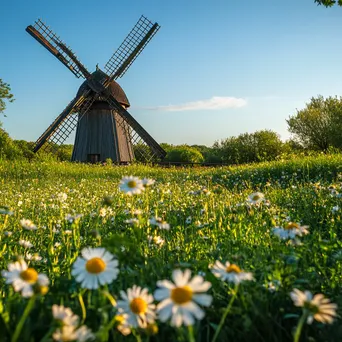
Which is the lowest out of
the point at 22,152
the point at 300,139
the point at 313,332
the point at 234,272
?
the point at 313,332

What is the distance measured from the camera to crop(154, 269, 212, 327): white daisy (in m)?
0.93

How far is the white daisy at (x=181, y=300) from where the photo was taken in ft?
3.05

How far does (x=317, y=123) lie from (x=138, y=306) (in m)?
33.4

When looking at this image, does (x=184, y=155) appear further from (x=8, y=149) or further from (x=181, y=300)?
(x=181, y=300)

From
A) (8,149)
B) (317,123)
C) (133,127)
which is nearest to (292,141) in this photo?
(317,123)

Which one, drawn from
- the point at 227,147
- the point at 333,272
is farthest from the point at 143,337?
the point at 227,147

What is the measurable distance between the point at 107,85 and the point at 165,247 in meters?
20.9

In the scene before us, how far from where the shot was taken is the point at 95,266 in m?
1.23

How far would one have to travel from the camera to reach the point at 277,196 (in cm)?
651

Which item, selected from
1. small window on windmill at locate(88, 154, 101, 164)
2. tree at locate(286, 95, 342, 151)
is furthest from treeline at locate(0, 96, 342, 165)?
small window on windmill at locate(88, 154, 101, 164)

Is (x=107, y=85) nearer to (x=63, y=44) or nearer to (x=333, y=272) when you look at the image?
(x=63, y=44)

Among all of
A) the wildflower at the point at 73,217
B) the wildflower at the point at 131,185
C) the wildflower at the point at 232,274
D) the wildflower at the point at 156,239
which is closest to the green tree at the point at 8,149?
the wildflower at the point at 73,217

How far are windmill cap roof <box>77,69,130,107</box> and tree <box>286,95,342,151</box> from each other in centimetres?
1616

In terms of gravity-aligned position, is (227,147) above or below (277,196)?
above
